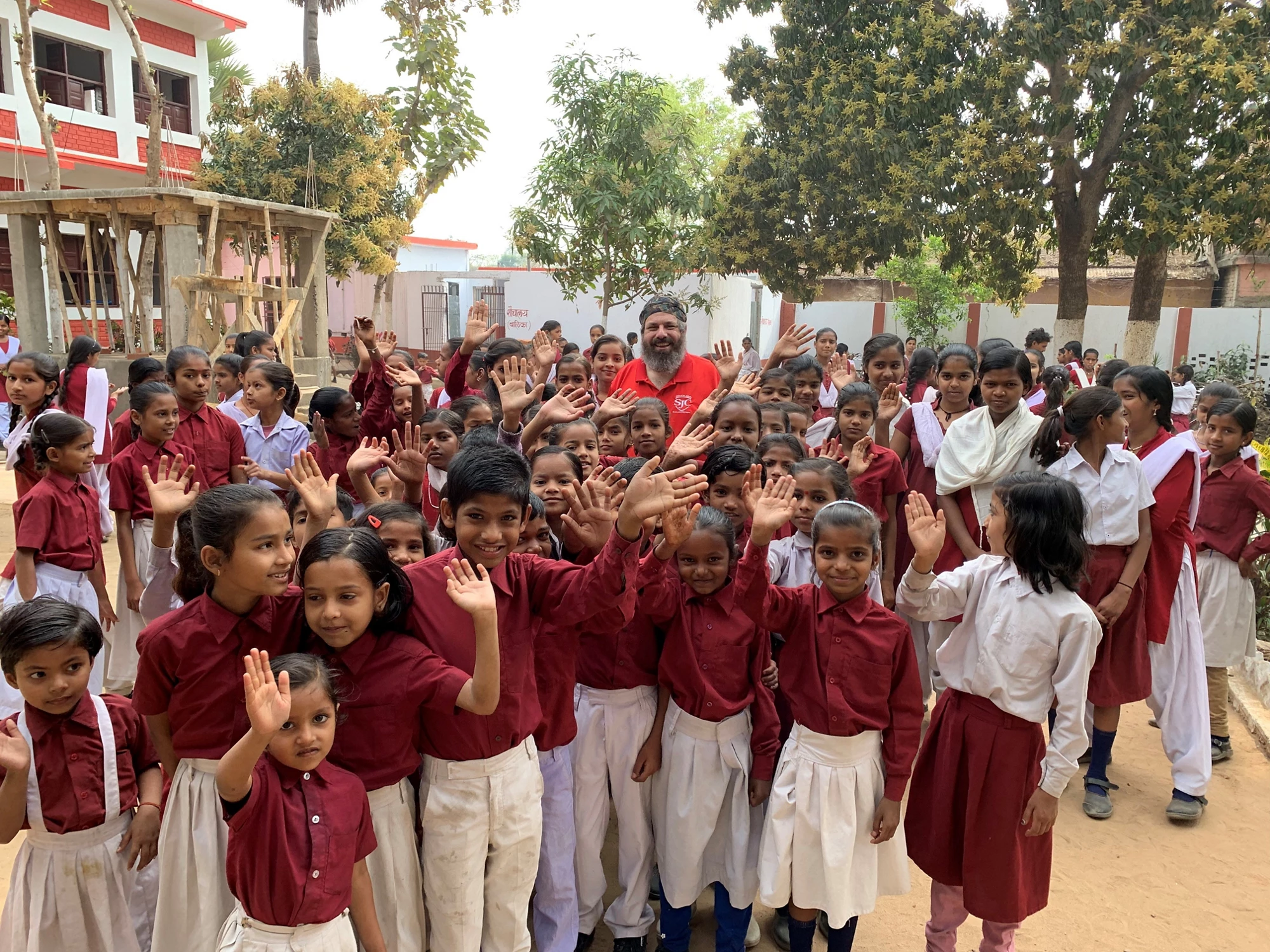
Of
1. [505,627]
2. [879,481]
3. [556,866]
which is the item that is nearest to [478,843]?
[556,866]

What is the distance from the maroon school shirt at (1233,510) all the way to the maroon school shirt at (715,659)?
2766mm

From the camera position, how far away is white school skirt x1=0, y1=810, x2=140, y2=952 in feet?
7.19

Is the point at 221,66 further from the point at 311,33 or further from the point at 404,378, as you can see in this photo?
the point at 404,378

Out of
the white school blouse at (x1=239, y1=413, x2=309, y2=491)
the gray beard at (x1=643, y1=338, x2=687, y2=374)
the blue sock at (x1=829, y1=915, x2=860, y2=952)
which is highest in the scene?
the gray beard at (x1=643, y1=338, x2=687, y2=374)

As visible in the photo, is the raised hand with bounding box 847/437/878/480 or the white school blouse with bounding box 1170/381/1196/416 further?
the white school blouse with bounding box 1170/381/1196/416

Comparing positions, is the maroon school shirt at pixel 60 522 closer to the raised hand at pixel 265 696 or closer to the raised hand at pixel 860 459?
the raised hand at pixel 265 696

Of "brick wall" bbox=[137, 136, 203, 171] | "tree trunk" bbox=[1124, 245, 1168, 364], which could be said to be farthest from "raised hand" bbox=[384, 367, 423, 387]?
"brick wall" bbox=[137, 136, 203, 171]

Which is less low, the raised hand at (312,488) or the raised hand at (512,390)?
the raised hand at (512,390)

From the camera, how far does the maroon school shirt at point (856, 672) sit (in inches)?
97.8

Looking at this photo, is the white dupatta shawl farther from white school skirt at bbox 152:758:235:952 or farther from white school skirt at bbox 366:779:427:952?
white school skirt at bbox 152:758:235:952

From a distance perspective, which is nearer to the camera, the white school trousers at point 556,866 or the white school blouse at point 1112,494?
the white school trousers at point 556,866

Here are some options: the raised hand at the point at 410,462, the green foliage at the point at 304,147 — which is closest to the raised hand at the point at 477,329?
the raised hand at the point at 410,462

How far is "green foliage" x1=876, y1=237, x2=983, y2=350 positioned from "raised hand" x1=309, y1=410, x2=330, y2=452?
15.9 m

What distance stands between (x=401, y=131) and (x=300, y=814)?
54.6 feet
